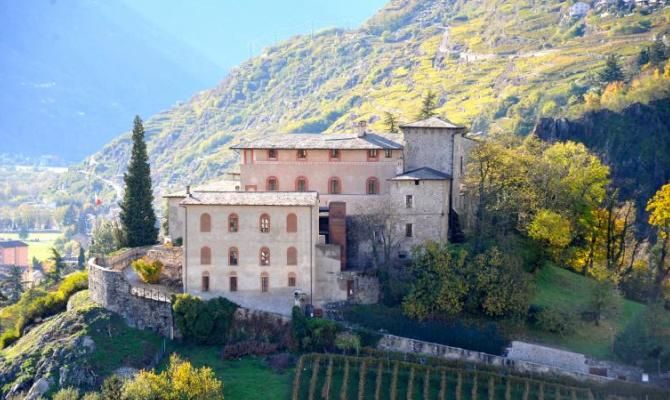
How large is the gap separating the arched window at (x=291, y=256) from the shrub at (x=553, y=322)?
527 inches

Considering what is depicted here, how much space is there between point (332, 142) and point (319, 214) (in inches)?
217

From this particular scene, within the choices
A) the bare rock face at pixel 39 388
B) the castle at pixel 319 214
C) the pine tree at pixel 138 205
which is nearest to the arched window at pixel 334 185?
the castle at pixel 319 214

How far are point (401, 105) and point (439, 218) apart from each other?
A: 95.0 m

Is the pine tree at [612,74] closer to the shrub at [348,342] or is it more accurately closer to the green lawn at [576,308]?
the green lawn at [576,308]

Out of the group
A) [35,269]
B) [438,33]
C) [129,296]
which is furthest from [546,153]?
[438,33]

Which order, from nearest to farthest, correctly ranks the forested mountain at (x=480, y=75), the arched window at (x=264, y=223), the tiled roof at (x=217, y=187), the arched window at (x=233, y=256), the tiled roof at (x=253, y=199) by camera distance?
the tiled roof at (x=253, y=199), the arched window at (x=264, y=223), the arched window at (x=233, y=256), the tiled roof at (x=217, y=187), the forested mountain at (x=480, y=75)

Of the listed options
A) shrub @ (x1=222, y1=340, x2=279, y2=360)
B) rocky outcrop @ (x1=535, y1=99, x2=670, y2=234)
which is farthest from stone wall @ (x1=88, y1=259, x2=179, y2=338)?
rocky outcrop @ (x1=535, y1=99, x2=670, y2=234)

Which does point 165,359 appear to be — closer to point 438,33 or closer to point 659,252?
point 659,252

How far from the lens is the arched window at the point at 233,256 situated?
52438mm

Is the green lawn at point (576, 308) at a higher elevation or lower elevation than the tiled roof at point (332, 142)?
lower

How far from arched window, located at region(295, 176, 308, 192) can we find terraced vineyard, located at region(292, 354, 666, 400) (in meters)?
13.5

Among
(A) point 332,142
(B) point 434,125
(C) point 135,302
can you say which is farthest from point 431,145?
(C) point 135,302

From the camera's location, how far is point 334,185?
58.8m

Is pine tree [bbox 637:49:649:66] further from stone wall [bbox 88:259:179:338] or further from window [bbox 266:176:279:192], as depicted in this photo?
stone wall [bbox 88:259:179:338]
